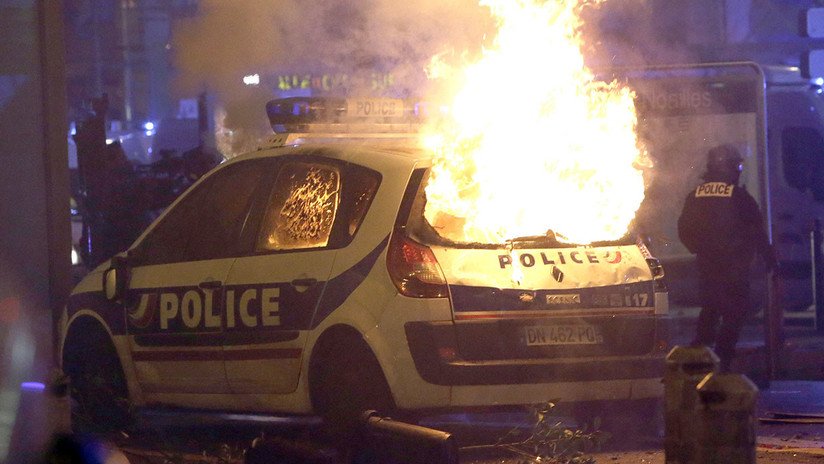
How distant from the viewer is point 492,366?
6.50m

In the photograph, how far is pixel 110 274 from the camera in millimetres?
7938

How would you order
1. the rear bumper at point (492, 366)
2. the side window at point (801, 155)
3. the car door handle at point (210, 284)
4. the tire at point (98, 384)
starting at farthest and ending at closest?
the side window at point (801, 155)
the tire at point (98, 384)
the car door handle at point (210, 284)
the rear bumper at point (492, 366)

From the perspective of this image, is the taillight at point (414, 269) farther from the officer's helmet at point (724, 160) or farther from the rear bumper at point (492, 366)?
the officer's helmet at point (724, 160)

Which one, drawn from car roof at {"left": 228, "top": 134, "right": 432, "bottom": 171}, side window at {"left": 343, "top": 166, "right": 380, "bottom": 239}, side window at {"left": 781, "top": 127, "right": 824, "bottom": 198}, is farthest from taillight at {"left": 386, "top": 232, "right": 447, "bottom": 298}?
side window at {"left": 781, "top": 127, "right": 824, "bottom": 198}

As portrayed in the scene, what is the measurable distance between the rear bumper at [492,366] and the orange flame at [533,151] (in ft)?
1.70

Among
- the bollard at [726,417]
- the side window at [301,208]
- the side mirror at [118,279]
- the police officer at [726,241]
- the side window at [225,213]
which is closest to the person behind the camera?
the bollard at [726,417]

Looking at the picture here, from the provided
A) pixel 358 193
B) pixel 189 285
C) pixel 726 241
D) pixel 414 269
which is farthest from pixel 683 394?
pixel 726 241

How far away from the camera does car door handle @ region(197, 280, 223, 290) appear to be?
7.34 meters

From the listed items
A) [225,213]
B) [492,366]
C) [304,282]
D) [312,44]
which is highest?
[312,44]

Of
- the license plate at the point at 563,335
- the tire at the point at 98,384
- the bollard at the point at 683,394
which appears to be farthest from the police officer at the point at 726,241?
the bollard at the point at 683,394

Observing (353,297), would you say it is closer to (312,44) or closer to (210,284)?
(210,284)

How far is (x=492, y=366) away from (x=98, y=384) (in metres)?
2.74

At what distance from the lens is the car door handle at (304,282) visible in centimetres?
684

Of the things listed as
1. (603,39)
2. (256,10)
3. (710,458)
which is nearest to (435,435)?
(710,458)
